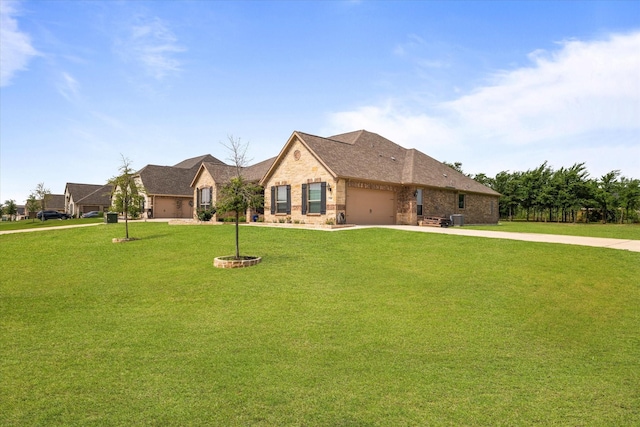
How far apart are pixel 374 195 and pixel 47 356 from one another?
76.4 feet

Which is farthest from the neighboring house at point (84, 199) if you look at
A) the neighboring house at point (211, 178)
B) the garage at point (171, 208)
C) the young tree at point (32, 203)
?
the neighboring house at point (211, 178)

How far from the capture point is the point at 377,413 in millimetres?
4914

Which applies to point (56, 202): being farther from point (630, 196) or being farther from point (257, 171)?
point (630, 196)

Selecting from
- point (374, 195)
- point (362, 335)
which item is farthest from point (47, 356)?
point (374, 195)

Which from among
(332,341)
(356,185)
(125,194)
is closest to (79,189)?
(125,194)

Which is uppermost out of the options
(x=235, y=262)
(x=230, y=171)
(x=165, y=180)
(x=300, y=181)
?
(x=230, y=171)

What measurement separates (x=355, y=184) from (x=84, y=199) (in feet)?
190

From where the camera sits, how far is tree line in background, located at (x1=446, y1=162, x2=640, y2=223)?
4634cm

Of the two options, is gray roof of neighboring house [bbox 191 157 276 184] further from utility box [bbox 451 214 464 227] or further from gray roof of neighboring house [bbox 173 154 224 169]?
gray roof of neighboring house [bbox 173 154 224 169]

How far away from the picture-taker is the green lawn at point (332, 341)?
507 cm

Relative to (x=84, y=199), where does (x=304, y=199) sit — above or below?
below

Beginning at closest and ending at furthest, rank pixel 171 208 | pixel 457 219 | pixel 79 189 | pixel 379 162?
pixel 379 162 → pixel 457 219 → pixel 171 208 → pixel 79 189

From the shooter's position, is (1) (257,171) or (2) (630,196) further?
(2) (630,196)

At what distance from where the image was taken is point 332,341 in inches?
283
